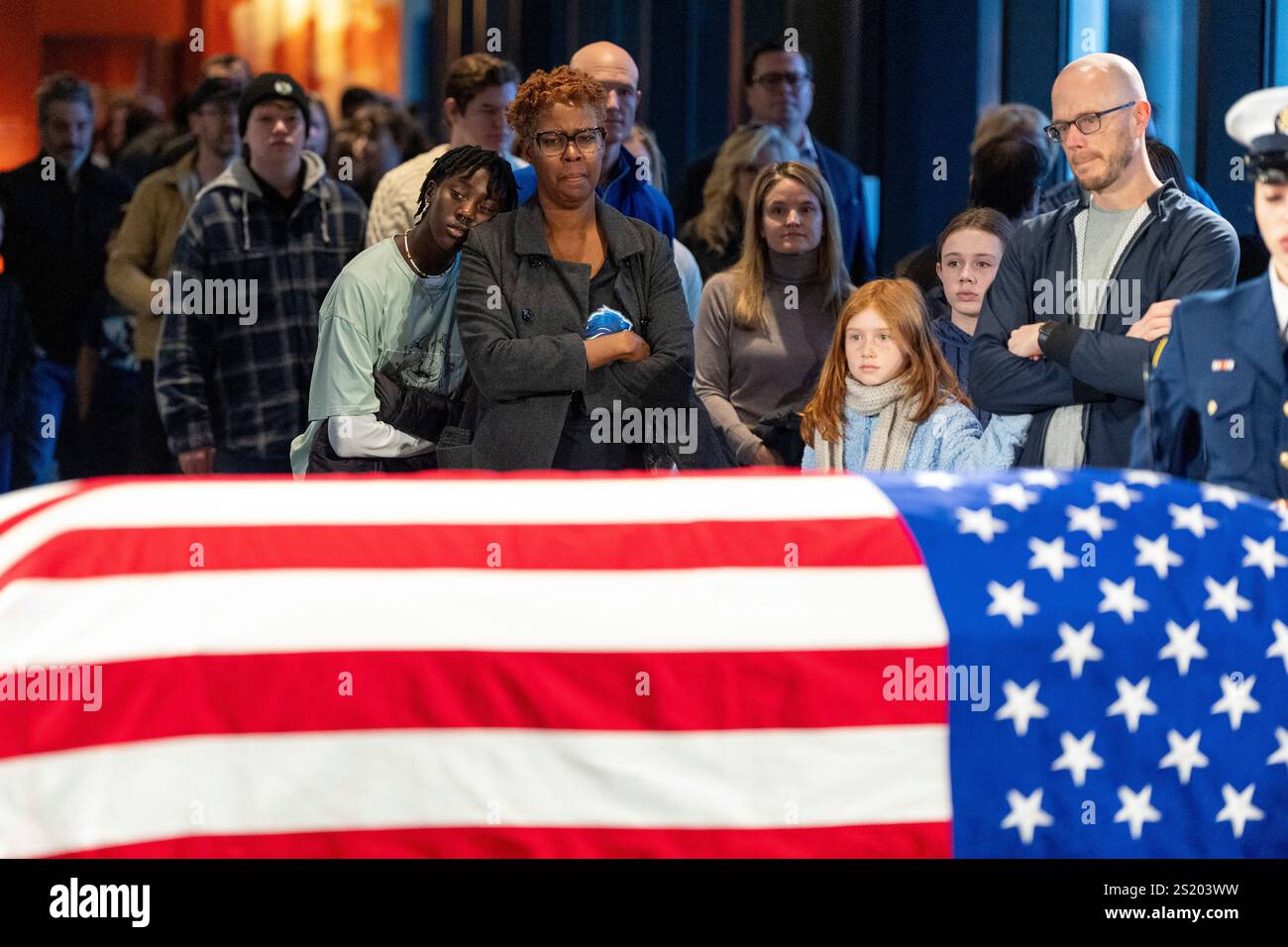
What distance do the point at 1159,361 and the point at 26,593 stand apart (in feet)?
6.69

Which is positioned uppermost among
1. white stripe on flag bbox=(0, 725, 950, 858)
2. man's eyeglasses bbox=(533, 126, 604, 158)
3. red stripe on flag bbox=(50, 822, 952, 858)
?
man's eyeglasses bbox=(533, 126, 604, 158)

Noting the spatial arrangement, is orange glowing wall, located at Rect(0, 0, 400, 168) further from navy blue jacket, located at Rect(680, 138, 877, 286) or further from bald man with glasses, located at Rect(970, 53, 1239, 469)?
bald man with glasses, located at Rect(970, 53, 1239, 469)

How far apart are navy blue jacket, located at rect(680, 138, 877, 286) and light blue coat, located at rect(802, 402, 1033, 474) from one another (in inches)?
55.2

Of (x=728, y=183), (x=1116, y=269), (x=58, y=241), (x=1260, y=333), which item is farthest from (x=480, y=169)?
(x=58, y=241)

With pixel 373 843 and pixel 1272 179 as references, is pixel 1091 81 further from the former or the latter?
pixel 373 843

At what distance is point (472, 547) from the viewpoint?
9.88 feet

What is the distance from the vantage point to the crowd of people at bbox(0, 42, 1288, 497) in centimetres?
381

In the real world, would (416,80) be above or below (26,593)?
above

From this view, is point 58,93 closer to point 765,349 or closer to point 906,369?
point 765,349

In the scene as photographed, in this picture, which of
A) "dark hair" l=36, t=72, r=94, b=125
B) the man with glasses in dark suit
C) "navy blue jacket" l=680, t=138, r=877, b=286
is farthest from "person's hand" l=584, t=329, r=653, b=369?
"dark hair" l=36, t=72, r=94, b=125

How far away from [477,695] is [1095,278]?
1.73 metres

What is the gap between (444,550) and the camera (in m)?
3.00

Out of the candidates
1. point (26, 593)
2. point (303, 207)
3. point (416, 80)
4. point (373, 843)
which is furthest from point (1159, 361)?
point (416, 80)

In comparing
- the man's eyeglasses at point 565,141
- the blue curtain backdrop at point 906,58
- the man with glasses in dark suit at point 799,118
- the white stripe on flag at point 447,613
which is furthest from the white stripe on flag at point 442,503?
the blue curtain backdrop at point 906,58
